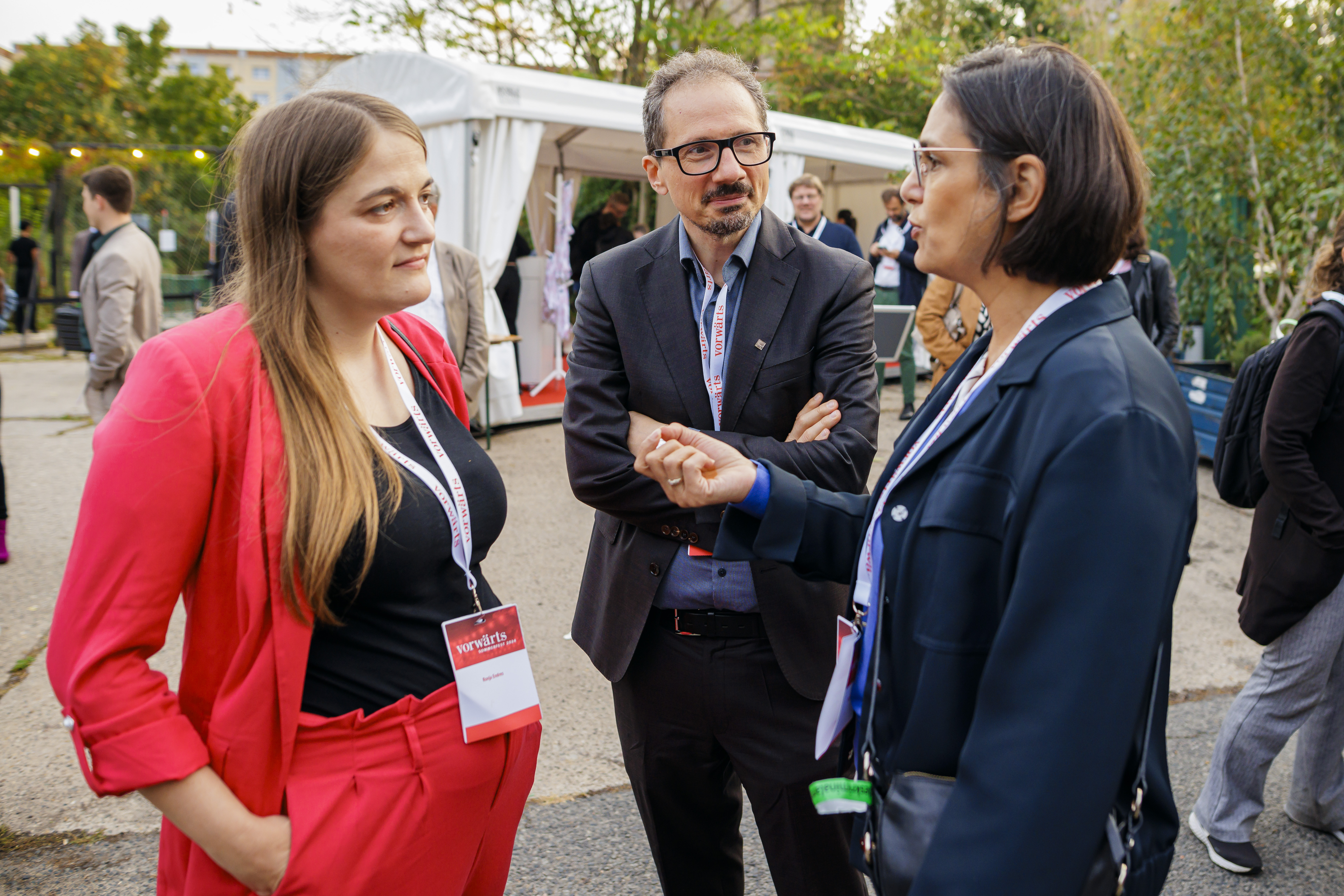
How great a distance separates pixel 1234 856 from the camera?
2818 millimetres

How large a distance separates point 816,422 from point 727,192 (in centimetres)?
58

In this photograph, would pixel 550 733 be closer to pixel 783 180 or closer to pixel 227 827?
pixel 227 827

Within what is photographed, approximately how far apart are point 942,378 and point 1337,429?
1.84 metres

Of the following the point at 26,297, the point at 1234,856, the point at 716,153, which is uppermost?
the point at 716,153

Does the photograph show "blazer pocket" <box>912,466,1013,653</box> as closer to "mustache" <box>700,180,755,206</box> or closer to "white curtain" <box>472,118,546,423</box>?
"mustache" <box>700,180,755,206</box>

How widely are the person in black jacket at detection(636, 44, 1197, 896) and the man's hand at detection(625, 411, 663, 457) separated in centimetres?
71

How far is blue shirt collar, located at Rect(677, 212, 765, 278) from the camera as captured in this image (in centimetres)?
220

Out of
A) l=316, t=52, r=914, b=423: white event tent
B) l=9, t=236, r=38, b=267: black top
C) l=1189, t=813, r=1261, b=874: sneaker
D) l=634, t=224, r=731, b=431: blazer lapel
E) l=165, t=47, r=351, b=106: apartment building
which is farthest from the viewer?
l=165, t=47, r=351, b=106: apartment building

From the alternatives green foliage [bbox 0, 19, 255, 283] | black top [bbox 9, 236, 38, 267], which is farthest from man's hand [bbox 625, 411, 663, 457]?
black top [bbox 9, 236, 38, 267]

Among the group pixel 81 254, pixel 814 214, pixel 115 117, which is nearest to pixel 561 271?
pixel 814 214

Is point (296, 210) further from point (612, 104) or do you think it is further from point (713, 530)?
point (612, 104)

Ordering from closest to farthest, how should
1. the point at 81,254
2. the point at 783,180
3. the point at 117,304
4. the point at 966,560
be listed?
the point at 966,560 → the point at 117,304 → the point at 81,254 → the point at 783,180

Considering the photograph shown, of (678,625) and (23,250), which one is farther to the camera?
(23,250)

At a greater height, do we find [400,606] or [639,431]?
[639,431]
